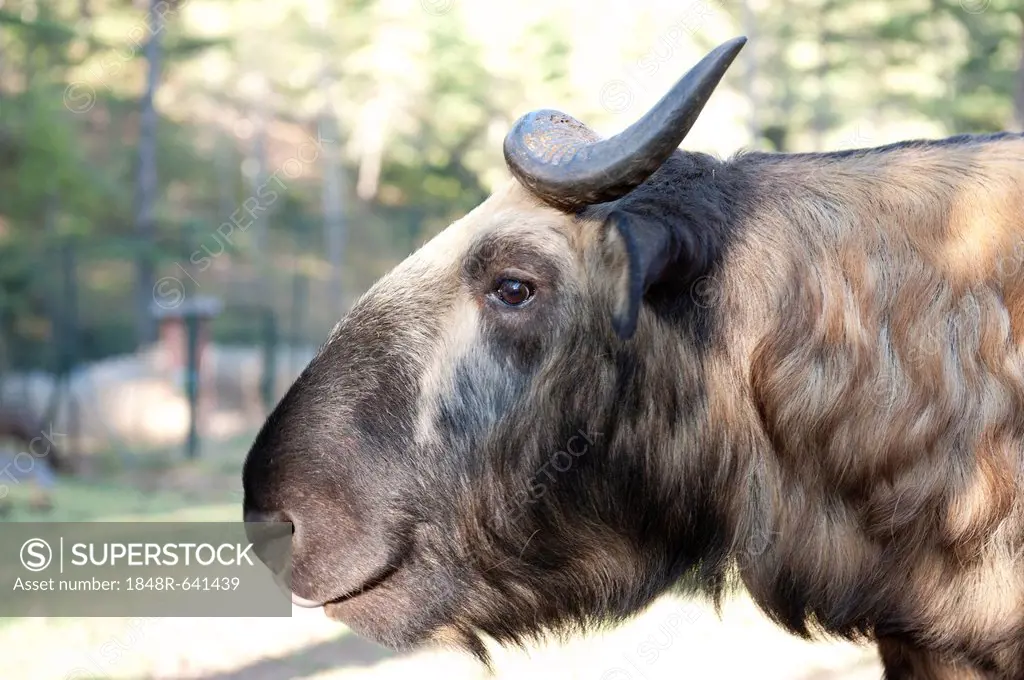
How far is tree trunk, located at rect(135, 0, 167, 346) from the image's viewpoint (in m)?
20.0

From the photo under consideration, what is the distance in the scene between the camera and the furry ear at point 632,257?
2.47 meters

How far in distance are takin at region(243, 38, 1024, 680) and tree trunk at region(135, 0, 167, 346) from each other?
688 inches

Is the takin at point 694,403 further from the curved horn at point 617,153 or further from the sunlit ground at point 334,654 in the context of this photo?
the sunlit ground at point 334,654

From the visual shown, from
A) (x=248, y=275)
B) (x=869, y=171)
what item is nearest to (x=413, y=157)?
(x=248, y=275)

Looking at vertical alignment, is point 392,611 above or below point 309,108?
above

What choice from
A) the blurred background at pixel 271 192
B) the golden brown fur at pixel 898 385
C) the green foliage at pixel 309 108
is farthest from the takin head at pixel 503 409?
the green foliage at pixel 309 108

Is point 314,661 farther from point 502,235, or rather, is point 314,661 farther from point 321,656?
point 502,235

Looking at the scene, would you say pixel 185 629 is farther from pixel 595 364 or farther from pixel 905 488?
pixel 905 488

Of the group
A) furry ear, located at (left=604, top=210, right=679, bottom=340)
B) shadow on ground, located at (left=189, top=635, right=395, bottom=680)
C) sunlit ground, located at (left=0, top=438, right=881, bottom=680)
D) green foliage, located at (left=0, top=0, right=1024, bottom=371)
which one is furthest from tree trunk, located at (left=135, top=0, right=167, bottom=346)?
furry ear, located at (left=604, top=210, right=679, bottom=340)

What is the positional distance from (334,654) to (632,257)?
502cm

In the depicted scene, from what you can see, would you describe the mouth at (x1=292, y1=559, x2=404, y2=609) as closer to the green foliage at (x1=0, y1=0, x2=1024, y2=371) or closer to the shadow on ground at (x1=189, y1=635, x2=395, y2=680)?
the shadow on ground at (x1=189, y1=635, x2=395, y2=680)

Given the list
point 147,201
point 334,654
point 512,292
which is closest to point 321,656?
point 334,654

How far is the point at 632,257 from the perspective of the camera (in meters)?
2.49

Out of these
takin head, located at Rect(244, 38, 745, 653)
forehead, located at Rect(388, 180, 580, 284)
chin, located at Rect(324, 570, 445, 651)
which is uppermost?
forehead, located at Rect(388, 180, 580, 284)
